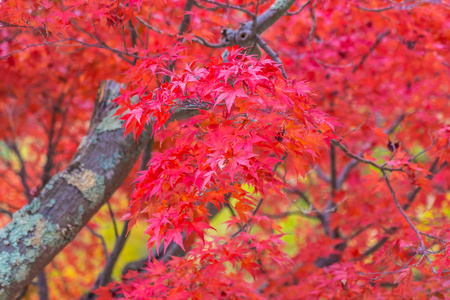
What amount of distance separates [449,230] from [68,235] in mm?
2013

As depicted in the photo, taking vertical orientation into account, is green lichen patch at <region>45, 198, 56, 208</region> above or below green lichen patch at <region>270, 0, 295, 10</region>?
below

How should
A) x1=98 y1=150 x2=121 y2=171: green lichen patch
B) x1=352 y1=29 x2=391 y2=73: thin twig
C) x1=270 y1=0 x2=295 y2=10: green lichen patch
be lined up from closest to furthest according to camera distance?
x1=270 y1=0 x2=295 y2=10: green lichen patch, x1=98 y1=150 x2=121 y2=171: green lichen patch, x1=352 y1=29 x2=391 y2=73: thin twig

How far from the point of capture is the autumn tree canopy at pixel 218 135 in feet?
4.28

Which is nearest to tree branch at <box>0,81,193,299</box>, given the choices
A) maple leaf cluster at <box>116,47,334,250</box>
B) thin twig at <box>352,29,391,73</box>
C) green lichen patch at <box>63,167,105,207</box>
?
green lichen patch at <box>63,167,105,207</box>

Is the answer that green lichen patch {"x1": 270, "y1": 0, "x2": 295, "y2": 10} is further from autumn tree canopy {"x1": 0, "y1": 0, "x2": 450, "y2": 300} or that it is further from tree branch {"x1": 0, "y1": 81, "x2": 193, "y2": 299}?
tree branch {"x1": 0, "y1": 81, "x2": 193, "y2": 299}

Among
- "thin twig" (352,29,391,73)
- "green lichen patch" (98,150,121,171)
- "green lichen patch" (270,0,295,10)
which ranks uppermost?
"green lichen patch" (270,0,295,10)

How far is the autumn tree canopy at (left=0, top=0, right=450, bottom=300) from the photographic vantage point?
1.30m

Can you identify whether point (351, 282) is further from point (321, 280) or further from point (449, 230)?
point (449, 230)

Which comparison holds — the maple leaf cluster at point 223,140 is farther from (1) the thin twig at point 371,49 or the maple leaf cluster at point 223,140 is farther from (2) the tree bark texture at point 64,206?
(1) the thin twig at point 371,49

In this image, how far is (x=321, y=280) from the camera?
79.3 inches

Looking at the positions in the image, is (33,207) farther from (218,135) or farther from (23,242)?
(218,135)

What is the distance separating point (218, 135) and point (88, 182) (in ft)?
3.91

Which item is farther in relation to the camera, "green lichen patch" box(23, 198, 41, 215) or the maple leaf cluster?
"green lichen patch" box(23, 198, 41, 215)

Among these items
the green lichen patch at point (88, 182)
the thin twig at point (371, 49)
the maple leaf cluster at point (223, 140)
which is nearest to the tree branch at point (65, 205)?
the green lichen patch at point (88, 182)
